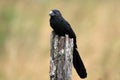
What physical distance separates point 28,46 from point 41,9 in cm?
119

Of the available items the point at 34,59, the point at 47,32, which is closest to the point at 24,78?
the point at 34,59

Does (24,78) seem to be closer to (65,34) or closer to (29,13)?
(29,13)

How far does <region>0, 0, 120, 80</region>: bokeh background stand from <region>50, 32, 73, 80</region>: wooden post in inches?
119

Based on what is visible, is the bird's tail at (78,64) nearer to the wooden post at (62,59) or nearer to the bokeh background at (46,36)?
the wooden post at (62,59)

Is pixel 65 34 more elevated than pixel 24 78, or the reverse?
pixel 65 34

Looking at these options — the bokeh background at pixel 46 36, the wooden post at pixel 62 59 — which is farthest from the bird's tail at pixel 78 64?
the bokeh background at pixel 46 36

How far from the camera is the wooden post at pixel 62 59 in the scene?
7.39m

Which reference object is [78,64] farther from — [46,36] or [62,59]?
[46,36]

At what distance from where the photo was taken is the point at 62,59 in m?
7.40

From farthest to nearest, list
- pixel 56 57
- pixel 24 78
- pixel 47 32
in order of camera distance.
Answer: pixel 47 32 → pixel 24 78 → pixel 56 57

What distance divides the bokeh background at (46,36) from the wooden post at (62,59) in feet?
9.96

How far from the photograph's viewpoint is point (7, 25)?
12.0 meters

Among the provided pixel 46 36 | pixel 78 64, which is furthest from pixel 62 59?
pixel 46 36

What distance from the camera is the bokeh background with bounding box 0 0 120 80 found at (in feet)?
35.7
